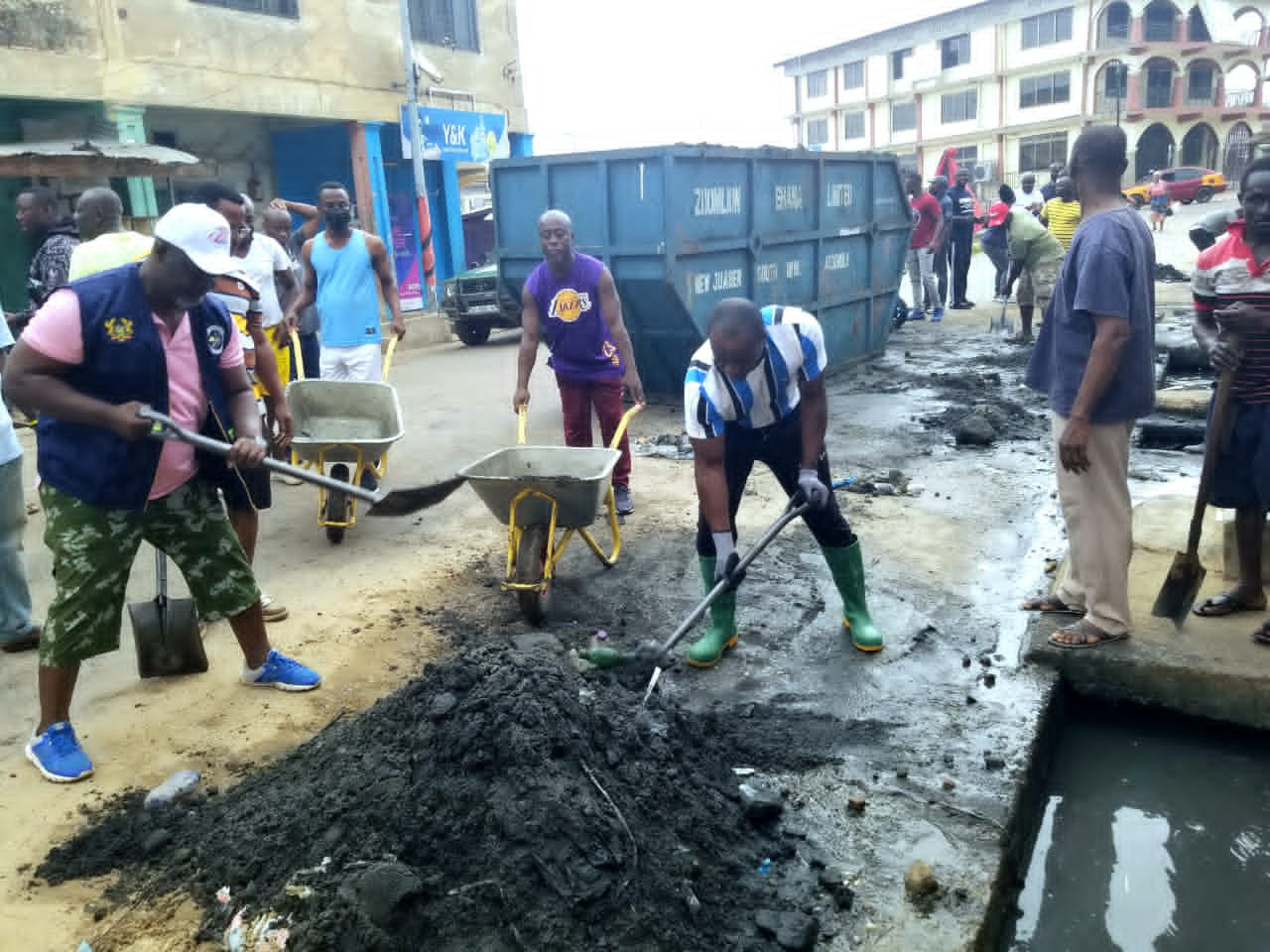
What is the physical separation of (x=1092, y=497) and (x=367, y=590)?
11.2 ft

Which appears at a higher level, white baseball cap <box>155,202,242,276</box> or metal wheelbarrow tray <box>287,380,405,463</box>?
white baseball cap <box>155,202,242,276</box>

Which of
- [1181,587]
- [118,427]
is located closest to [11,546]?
[118,427]

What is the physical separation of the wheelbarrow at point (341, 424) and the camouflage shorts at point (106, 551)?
186 centimetres

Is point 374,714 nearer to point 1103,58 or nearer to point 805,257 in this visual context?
point 805,257

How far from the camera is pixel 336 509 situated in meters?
5.61

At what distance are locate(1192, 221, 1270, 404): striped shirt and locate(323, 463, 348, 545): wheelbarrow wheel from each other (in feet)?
14.1

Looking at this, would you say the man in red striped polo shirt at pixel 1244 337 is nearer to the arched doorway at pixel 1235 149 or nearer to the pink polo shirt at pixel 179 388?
the pink polo shirt at pixel 179 388

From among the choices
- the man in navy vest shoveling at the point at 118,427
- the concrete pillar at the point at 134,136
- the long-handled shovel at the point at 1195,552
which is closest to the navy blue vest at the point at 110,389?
the man in navy vest shoveling at the point at 118,427

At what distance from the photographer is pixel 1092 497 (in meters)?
3.78

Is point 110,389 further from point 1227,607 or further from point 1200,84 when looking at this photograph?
point 1200,84

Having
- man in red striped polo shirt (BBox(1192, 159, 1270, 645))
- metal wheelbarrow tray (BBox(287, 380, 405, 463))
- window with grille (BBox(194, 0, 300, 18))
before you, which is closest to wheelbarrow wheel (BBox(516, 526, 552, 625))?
metal wheelbarrow tray (BBox(287, 380, 405, 463))

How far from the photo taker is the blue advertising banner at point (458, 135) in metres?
16.5

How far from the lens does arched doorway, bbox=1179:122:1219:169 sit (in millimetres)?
42719

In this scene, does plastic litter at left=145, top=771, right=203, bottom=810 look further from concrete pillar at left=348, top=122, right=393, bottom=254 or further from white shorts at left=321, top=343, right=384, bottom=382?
concrete pillar at left=348, top=122, right=393, bottom=254
